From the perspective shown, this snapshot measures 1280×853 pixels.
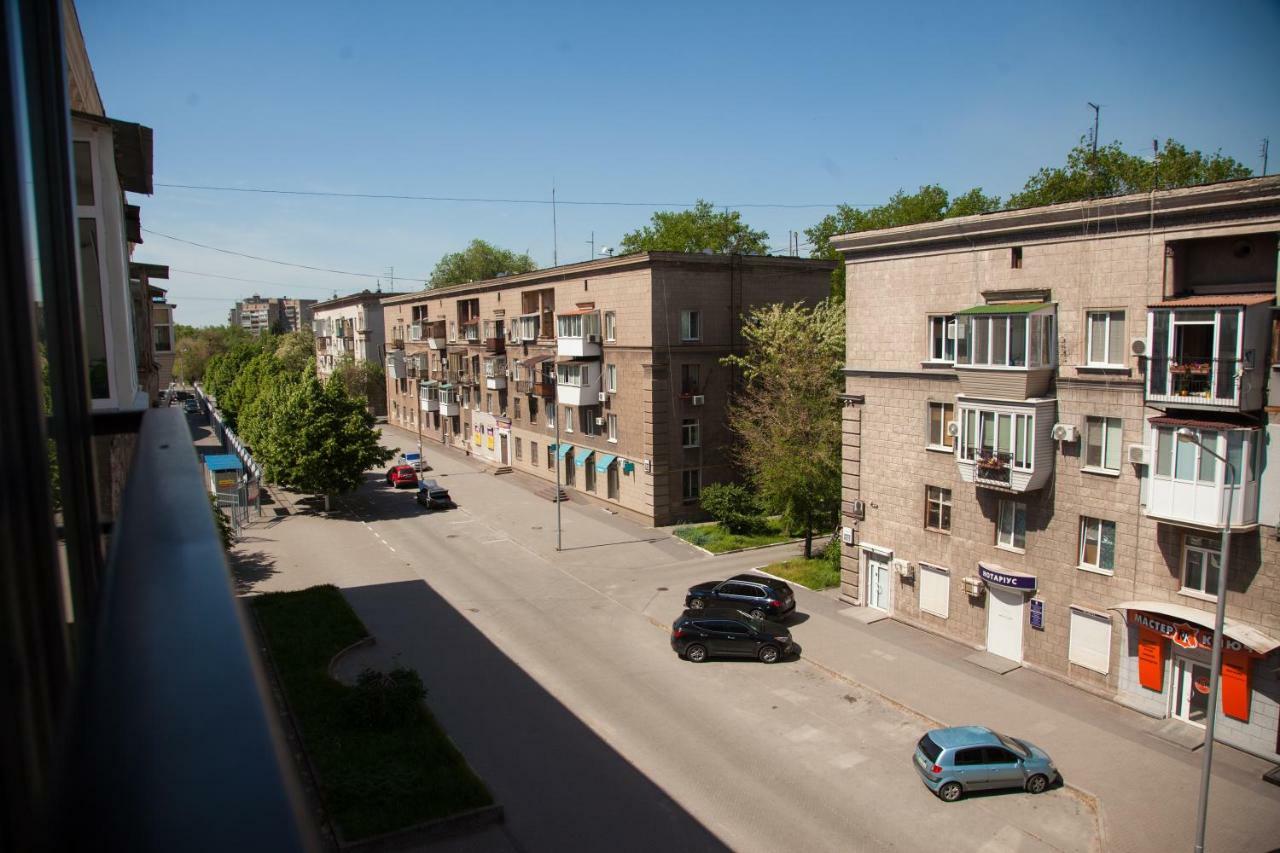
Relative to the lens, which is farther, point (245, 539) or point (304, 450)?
point (304, 450)

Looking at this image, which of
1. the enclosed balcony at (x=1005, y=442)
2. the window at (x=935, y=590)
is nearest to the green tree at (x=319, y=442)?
the window at (x=935, y=590)

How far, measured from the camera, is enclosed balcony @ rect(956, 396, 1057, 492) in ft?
63.1

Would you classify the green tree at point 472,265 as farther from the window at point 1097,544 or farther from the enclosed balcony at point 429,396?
the window at point 1097,544

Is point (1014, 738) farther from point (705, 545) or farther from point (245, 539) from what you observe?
point (245, 539)

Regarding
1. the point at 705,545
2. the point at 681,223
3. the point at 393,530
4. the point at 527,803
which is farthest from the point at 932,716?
the point at 681,223

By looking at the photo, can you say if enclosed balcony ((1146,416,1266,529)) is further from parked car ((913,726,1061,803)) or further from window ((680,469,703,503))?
window ((680,469,703,503))

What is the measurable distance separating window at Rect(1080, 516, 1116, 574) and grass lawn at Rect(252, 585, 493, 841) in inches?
542

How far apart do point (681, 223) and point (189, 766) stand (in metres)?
72.0

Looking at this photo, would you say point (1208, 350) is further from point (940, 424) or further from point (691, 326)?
point (691, 326)

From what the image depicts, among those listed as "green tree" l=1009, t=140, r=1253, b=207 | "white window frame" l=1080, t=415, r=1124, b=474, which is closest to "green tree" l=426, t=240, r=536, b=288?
"green tree" l=1009, t=140, r=1253, b=207

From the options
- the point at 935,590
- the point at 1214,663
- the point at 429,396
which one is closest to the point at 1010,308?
the point at 935,590

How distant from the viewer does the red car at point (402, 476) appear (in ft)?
143

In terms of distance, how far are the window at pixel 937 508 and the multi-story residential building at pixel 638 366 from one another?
13.4 metres

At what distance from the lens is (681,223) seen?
7088cm
